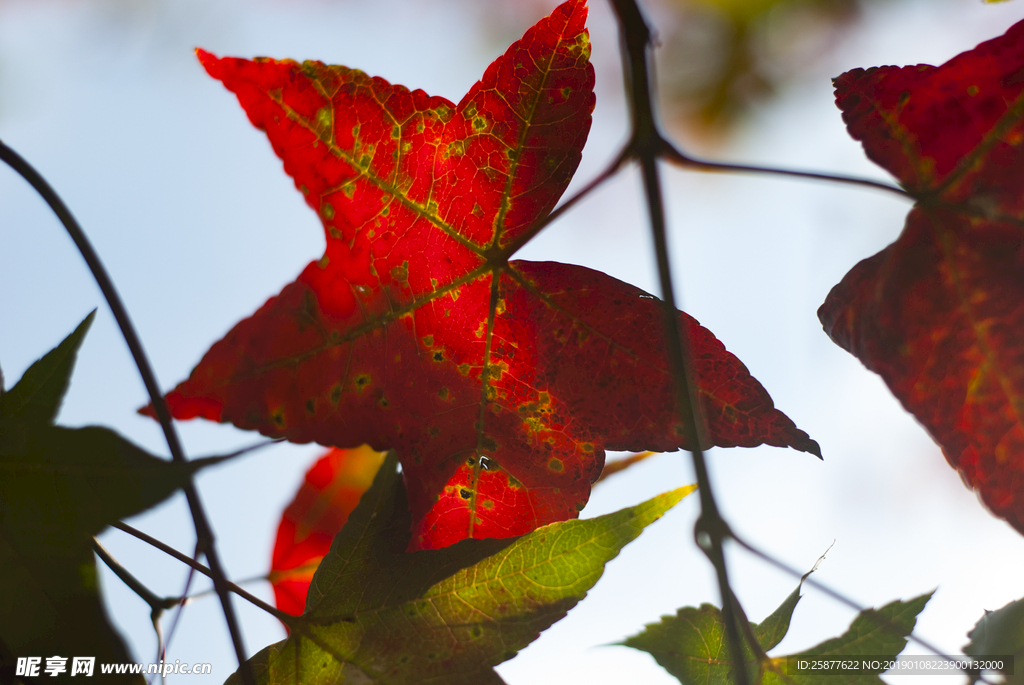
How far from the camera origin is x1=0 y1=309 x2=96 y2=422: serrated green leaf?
23 centimetres

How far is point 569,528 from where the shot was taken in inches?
9.4

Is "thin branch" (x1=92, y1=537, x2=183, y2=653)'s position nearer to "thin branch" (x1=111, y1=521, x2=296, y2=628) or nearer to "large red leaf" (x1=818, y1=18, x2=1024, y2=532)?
"thin branch" (x1=111, y1=521, x2=296, y2=628)

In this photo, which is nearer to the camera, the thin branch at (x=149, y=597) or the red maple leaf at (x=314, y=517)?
the thin branch at (x=149, y=597)

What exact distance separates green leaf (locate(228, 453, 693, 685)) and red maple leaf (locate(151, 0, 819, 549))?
2 centimetres

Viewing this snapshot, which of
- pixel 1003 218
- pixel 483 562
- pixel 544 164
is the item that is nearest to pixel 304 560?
pixel 483 562

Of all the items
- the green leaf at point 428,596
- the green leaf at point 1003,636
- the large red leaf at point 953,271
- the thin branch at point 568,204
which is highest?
the thin branch at point 568,204

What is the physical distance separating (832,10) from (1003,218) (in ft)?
1.88

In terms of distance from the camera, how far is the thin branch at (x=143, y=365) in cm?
25

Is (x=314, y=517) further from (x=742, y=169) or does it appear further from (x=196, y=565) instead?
(x=742, y=169)

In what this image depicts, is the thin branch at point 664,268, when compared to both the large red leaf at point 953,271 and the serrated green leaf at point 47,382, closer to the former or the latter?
the large red leaf at point 953,271

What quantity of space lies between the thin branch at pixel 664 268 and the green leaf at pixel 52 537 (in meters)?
0.19

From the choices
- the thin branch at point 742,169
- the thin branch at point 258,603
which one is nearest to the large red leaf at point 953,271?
the thin branch at point 742,169

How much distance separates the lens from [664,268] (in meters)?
0.20

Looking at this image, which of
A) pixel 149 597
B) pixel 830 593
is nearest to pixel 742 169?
pixel 830 593
